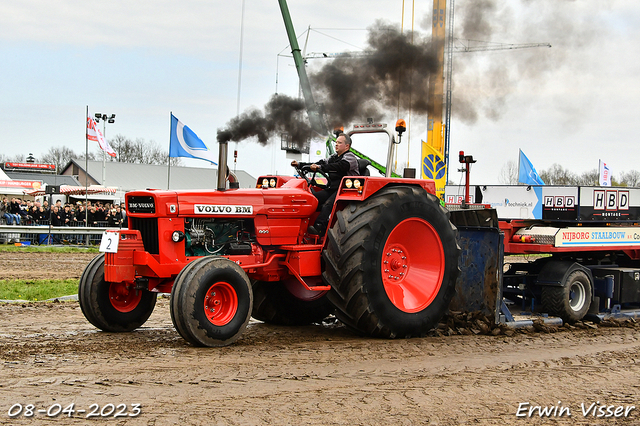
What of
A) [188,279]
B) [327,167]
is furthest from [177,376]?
[327,167]

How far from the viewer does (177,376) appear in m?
4.83

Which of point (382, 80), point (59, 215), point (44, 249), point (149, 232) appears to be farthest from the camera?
point (59, 215)

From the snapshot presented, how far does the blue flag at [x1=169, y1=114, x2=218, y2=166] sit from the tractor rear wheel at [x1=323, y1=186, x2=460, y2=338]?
7001 mm

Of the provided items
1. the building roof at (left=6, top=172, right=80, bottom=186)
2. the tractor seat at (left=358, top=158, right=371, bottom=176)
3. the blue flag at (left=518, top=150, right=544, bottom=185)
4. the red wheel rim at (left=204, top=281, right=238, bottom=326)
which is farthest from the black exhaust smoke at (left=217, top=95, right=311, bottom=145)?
the building roof at (left=6, top=172, right=80, bottom=186)

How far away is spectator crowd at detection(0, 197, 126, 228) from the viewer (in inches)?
850

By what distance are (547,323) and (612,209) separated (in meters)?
2.95

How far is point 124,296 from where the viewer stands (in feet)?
22.0

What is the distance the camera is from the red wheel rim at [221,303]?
5.97 metres

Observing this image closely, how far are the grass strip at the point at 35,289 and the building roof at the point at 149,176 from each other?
1405 inches

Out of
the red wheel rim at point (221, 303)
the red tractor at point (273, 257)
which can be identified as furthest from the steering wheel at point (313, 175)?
the red wheel rim at point (221, 303)

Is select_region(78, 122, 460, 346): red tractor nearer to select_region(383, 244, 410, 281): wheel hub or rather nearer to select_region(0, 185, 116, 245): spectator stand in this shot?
select_region(383, 244, 410, 281): wheel hub

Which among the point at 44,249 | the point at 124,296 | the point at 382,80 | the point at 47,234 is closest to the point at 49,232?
the point at 47,234

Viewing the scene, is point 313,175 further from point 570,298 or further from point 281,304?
point 570,298

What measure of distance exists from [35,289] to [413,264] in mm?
6169
